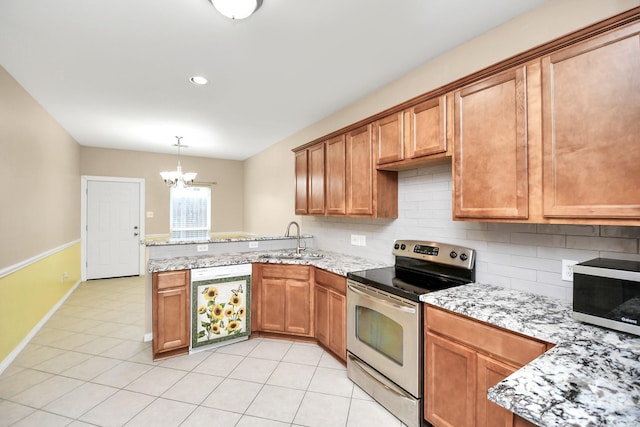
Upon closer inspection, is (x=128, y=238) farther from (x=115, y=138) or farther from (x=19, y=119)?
(x=19, y=119)

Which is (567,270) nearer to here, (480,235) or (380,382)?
(480,235)

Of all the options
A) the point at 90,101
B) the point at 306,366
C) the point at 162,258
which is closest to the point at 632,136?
the point at 306,366

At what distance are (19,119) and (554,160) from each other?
4.44 m

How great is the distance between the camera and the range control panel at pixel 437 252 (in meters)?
2.09

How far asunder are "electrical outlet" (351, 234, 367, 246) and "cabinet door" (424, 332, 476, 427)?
4.87 feet

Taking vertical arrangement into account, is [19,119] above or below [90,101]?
below

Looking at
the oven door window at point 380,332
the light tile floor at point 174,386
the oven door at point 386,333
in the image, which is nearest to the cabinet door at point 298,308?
the light tile floor at point 174,386

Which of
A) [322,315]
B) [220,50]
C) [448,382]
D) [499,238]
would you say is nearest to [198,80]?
[220,50]

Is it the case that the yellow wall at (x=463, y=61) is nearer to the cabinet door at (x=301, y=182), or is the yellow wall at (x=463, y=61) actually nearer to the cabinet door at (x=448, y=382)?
the cabinet door at (x=301, y=182)

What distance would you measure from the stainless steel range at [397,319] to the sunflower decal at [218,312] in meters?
1.20

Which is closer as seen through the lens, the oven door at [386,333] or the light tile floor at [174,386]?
the oven door at [386,333]

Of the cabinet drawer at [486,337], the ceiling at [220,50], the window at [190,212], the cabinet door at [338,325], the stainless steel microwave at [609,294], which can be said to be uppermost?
the ceiling at [220,50]

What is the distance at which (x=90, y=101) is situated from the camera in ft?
10.9

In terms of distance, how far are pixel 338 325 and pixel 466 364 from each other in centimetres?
123
